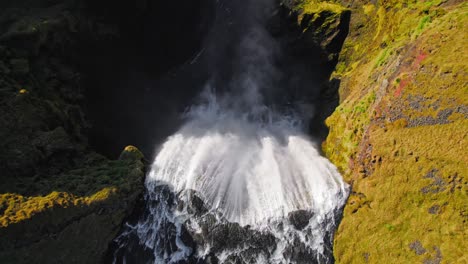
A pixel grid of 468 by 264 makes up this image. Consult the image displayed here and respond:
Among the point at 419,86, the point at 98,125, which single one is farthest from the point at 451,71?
the point at 98,125

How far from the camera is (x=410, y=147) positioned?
14.4 m

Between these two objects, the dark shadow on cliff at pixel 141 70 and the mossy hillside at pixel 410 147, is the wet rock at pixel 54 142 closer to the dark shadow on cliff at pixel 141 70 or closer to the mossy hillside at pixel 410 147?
the dark shadow on cliff at pixel 141 70

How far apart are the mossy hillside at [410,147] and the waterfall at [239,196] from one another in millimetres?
1476

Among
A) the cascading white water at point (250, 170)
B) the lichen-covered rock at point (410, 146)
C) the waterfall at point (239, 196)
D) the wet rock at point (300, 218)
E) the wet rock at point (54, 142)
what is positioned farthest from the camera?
the cascading white water at point (250, 170)

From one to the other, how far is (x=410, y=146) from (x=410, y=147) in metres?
0.05

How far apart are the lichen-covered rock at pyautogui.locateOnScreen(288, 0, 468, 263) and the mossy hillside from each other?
40 millimetres

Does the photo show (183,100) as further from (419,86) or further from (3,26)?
(419,86)

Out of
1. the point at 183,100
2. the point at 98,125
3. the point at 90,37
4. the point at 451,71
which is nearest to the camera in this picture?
the point at 451,71

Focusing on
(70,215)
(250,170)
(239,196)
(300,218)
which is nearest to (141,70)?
(250,170)

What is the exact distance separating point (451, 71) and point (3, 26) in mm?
25726

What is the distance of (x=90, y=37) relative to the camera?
71.3 ft

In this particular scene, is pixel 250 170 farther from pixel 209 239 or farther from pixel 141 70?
pixel 141 70

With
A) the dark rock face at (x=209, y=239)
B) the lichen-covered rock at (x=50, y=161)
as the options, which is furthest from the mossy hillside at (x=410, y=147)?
the lichen-covered rock at (x=50, y=161)

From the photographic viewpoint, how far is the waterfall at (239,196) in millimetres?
15000
